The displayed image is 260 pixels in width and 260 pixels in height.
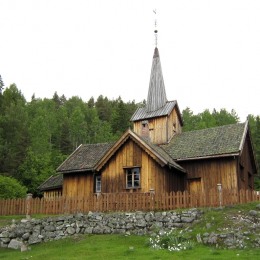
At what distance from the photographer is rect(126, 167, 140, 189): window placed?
1139 inches

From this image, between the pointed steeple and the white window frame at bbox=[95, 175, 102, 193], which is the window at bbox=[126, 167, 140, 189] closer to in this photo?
the white window frame at bbox=[95, 175, 102, 193]

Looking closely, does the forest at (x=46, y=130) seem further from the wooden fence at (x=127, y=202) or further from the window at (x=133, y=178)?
the window at (x=133, y=178)

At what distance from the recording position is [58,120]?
94.4m

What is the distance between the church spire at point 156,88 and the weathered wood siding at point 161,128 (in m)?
1.51

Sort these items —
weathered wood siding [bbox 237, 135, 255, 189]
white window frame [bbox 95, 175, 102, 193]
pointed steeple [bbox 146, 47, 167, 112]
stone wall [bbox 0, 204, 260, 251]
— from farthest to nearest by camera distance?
pointed steeple [bbox 146, 47, 167, 112]
white window frame [bbox 95, 175, 102, 193]
weathered wood siding [bbox 237, 135, 255, 189]
stone wall [bbox 0, 204, 260, 251]

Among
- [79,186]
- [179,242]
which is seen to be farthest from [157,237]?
[79,186]

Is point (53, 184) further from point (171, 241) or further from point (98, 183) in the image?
point (171, 241)

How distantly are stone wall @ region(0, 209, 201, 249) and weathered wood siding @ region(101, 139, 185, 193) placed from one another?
546 cm

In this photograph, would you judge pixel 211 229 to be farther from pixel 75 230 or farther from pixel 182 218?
pixel 75 230

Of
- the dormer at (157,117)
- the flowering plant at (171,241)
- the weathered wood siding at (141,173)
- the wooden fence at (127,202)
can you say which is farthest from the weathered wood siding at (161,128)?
the flowering plant at (171,241)

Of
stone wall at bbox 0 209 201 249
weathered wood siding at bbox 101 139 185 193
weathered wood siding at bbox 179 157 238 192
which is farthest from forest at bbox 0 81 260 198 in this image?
weathered wood siding at bbox 179 157 238 192

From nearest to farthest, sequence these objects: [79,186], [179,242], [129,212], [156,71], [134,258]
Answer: [134,258] → [179,242] → [129,212] → [79,186] → [156,71]

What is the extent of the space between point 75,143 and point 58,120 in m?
8.97

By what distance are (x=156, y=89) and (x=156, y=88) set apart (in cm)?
12
